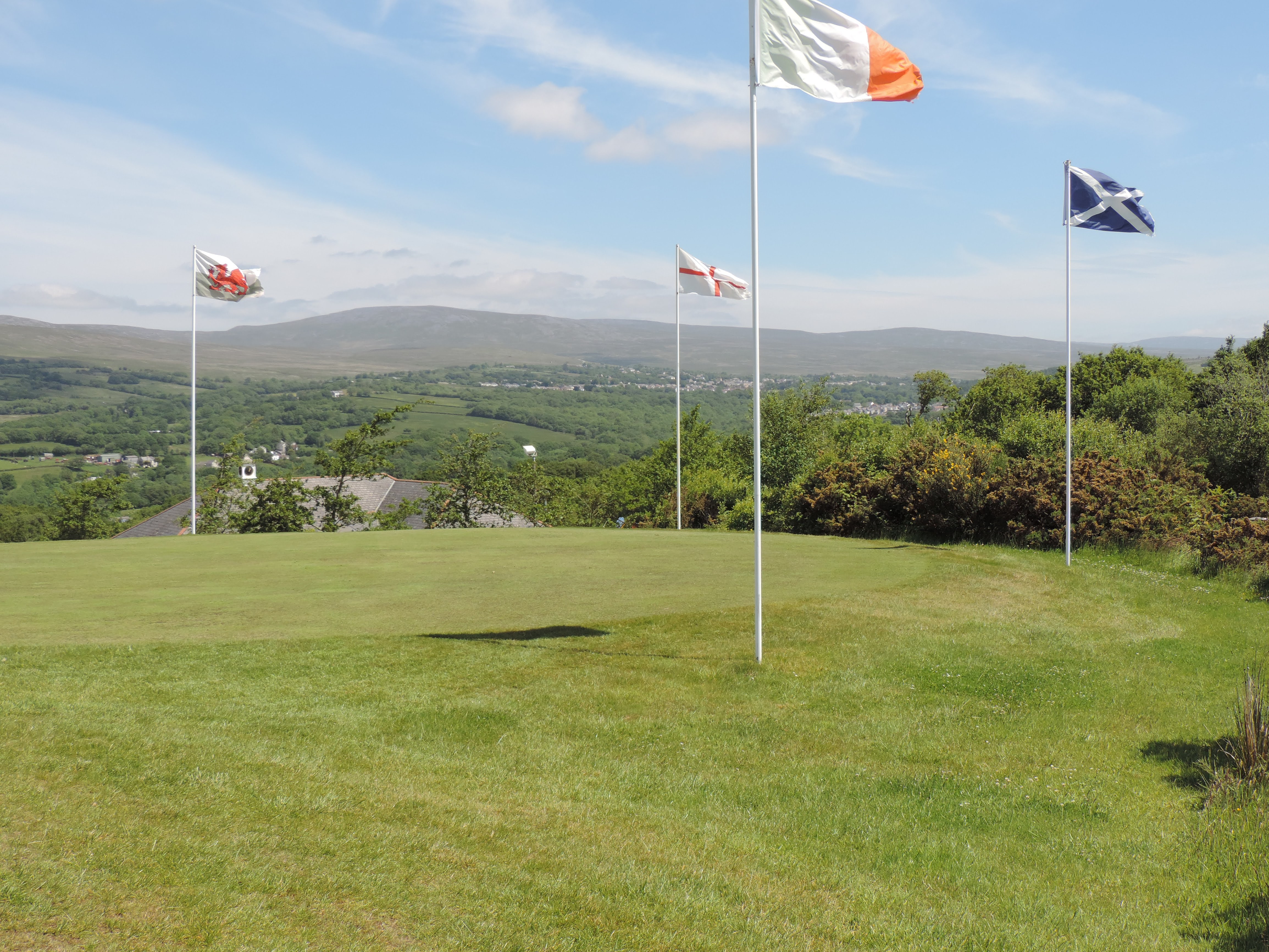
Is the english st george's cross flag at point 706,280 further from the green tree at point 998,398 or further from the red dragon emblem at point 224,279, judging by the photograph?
the green tree at point 998,398

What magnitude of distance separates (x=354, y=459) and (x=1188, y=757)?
119 ft

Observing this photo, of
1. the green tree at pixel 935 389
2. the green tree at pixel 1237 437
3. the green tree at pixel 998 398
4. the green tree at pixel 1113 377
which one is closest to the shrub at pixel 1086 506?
the green tree at pixel 1237 437

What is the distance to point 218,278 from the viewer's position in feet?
90.1

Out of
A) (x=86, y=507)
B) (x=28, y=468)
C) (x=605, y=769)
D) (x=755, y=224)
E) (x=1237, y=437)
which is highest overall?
(x=755, y=224)

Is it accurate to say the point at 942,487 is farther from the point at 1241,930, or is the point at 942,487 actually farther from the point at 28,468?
the point at 28,468

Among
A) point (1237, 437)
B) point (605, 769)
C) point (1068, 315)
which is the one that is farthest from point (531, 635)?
point (1237, 437)

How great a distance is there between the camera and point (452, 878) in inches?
196

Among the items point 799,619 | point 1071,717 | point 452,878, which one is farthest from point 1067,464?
point 452,878

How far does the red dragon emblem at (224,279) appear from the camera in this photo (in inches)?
1081

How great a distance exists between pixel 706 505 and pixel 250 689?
31018 millimetres

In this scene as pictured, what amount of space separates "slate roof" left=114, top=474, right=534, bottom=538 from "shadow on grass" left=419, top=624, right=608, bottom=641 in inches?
1136

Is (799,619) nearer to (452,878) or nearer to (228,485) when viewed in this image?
(452,878)

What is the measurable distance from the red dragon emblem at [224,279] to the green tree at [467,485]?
17634mm

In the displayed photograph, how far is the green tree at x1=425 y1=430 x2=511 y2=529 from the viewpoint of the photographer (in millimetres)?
44375
